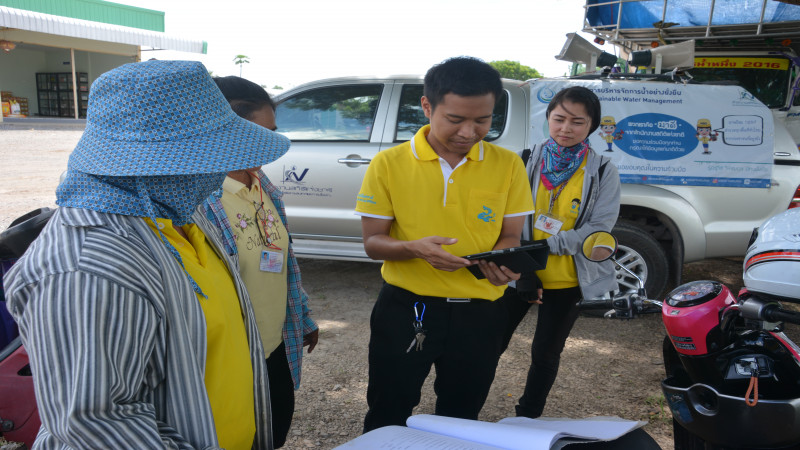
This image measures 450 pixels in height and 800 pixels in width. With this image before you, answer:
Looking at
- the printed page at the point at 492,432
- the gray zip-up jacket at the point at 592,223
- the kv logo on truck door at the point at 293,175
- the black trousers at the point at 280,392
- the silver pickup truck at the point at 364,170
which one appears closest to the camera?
the printed page at the point at 492,432

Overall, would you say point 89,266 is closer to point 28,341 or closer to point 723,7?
point 28,341

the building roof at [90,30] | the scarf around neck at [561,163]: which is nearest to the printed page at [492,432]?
the scarf around neck at [561,163]

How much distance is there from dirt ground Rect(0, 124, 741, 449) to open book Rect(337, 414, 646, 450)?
2.16 metres

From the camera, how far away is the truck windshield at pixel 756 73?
6.44m

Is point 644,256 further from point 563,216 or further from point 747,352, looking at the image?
point 747,352

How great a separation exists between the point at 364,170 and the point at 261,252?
2.78 metres

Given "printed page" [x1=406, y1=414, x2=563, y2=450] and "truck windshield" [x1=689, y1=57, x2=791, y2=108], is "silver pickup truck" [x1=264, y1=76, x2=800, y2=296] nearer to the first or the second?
"truck windshield" [x1=689, y1=57, x2=791, y2=108]

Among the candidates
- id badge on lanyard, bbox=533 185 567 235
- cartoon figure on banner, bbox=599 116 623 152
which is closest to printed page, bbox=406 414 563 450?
id badge on lanyard, bbox=533 185 567 235

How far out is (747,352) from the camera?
174 centimetres

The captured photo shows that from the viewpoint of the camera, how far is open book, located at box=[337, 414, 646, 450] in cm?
85

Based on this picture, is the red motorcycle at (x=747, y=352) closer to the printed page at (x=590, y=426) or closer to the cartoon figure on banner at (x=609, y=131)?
the printed page at (x=590, y=426)

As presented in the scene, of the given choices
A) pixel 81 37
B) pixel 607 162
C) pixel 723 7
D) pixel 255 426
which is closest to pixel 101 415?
pixel 255 426

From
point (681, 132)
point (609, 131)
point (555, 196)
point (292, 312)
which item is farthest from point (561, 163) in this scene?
point (681, 132)

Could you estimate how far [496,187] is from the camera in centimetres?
204
